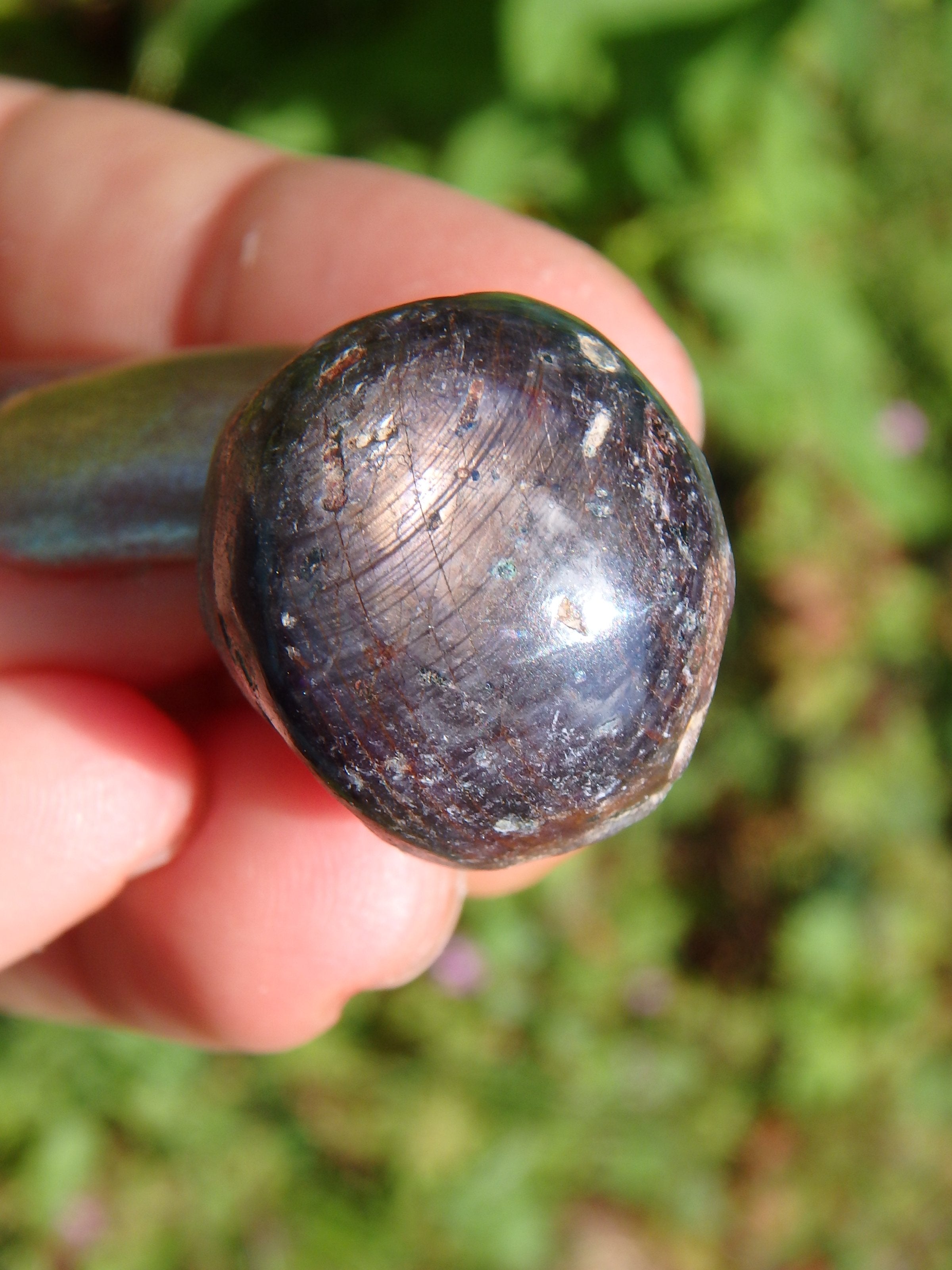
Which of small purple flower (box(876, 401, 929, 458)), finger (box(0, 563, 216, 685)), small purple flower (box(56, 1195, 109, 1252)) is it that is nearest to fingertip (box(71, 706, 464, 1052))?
finger (box(0, 563, 216, 685))

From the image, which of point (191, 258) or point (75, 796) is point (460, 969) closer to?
point (75, 796)

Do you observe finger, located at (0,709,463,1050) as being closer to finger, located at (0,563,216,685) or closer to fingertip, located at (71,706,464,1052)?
fingertip, located at (71,706,464,1052)

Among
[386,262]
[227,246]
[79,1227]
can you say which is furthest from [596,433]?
[79,1227]

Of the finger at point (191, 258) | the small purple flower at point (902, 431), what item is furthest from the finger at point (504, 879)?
the small purple flower at point (902, 431)

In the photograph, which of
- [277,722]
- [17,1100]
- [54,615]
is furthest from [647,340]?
[17,1100]

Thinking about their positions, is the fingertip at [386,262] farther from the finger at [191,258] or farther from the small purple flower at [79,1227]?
the small purple flower at [79,1227]

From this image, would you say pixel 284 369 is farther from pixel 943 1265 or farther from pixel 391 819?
pixel 943 1265
